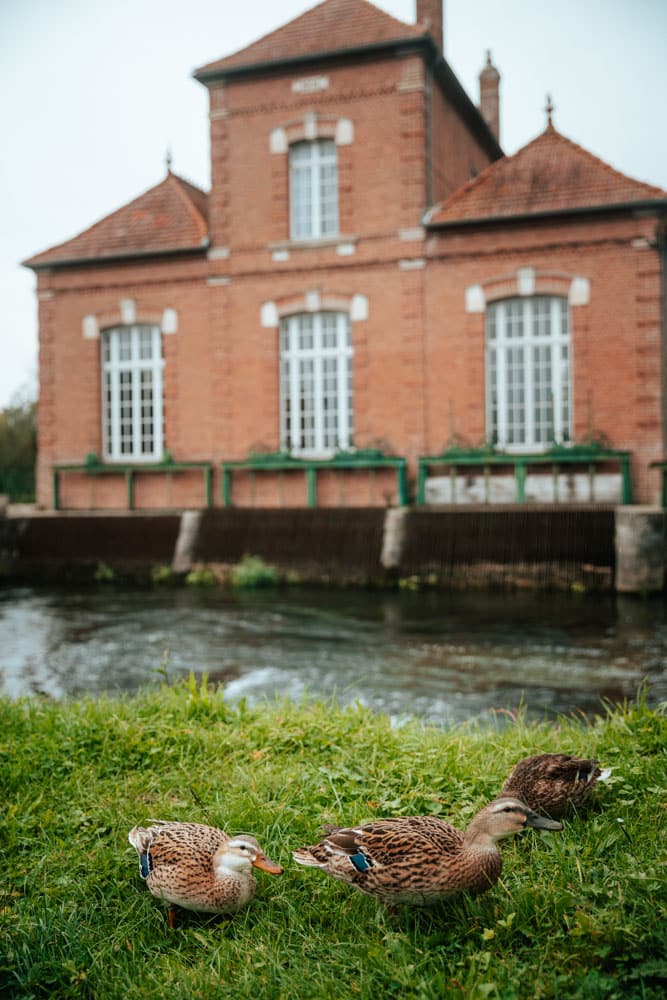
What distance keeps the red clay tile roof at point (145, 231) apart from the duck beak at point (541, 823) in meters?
17.4

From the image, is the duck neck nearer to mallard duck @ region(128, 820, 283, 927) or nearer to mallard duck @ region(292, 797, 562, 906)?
mallard duck @ region(292, 797, 562, 906)

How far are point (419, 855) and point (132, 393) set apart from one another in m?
18.1

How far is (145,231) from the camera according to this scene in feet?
66.5

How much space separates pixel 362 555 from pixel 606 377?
18.1ft

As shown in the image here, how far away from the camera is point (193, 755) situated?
523 cm

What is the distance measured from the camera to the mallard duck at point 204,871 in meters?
3.46

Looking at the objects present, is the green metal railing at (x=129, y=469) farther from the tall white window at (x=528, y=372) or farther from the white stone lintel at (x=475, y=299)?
the white stone lintel at (x=475, y=299)

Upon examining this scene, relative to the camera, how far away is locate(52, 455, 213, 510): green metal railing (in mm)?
19375

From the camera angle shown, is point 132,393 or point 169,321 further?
point 132,393


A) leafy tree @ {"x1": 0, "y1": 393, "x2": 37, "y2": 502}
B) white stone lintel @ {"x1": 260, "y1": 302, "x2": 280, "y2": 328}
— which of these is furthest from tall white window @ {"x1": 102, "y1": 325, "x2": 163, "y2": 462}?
leafy tree @ {"x1": 0, "y1": 393, "x2": 37, "y2": 502}

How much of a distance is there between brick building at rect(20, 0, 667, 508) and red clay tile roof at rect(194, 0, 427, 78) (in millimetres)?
50

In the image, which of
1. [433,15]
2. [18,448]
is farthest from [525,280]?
[18,448]

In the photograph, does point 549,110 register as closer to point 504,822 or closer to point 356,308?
point 356,308

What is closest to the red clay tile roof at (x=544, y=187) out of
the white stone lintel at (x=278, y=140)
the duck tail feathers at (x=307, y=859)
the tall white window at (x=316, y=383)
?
the tall white window at (x=316, y=383)
